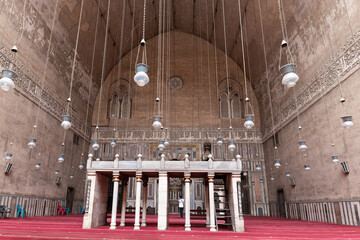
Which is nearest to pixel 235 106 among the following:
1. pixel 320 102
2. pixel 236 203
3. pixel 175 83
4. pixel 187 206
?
pixel 175 83

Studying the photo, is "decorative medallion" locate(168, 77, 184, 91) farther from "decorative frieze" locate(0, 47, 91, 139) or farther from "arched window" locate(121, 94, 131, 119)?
"decorative frieze" locate(0, 47, 91, 139)

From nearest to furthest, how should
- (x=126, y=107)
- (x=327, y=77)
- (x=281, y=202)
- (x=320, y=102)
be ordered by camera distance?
1. (x=327, y=77)
2. (x=320, y=102)
3. (x=281, y=202)
4. (x=126, y=107)

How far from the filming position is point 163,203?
698 centimetres

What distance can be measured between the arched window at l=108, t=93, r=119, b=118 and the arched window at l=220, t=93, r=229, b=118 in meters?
6.96

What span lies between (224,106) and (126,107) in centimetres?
657

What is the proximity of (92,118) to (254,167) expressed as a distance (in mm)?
10975

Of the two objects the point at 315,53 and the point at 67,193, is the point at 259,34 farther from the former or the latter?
the point at 67,193

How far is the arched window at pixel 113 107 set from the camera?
56.2 feet

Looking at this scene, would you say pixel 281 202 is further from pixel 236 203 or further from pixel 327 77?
pixel 236 203

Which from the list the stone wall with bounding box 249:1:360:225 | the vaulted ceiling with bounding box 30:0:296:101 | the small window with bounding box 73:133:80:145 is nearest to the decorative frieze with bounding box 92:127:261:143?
the small window with bounding box 73:133:80:145

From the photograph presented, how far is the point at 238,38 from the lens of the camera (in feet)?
50.9

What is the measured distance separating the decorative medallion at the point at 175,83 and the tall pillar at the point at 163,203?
1086 centimetres

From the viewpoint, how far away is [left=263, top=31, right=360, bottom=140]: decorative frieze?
8.09 metres

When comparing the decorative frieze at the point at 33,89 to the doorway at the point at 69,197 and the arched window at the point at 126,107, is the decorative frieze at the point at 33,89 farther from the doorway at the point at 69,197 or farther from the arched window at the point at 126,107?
the doorway at the point at 69,197
